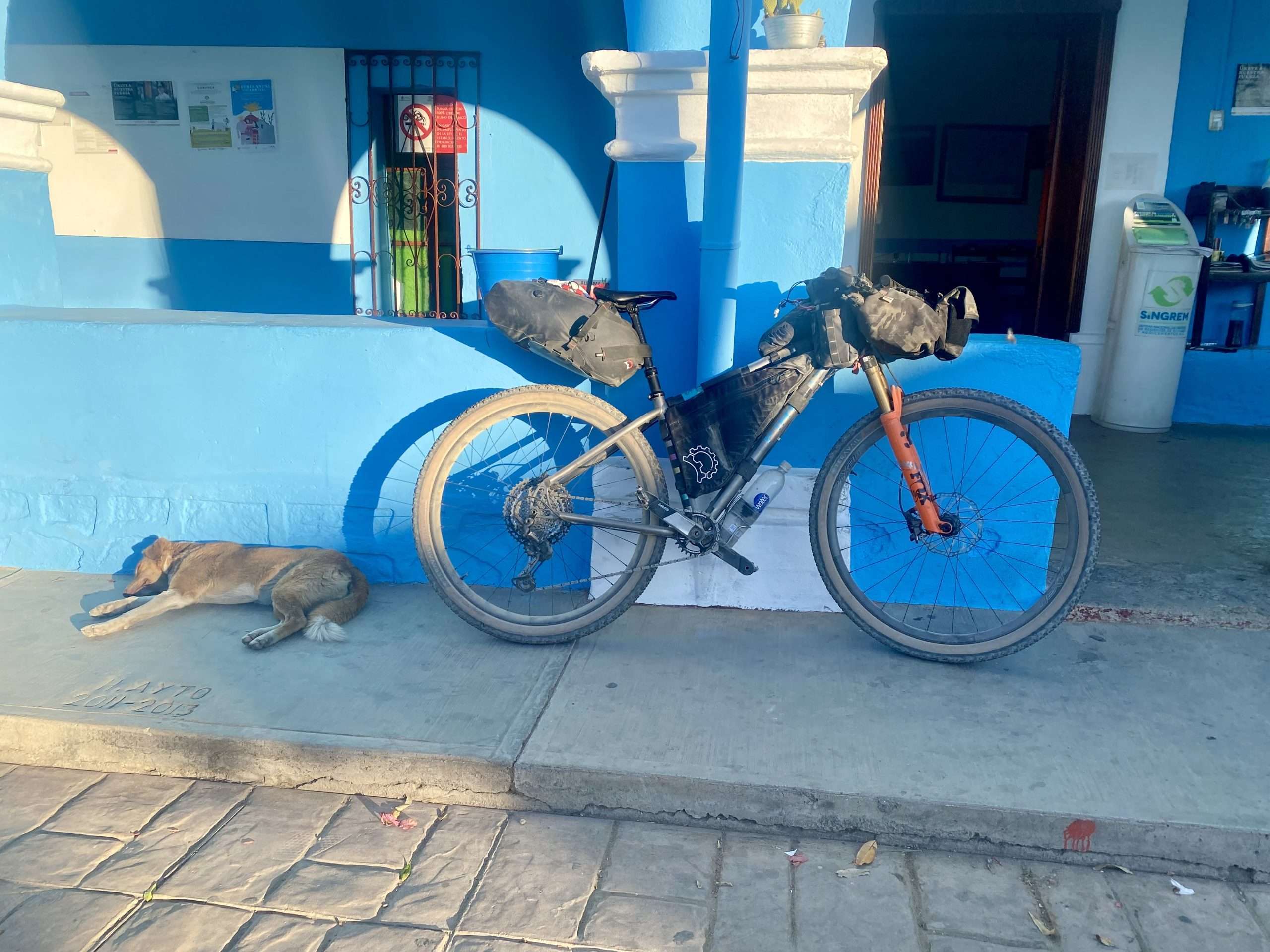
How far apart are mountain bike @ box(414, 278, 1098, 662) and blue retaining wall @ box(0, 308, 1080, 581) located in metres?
0.23

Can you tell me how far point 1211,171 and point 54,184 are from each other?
8.23 m

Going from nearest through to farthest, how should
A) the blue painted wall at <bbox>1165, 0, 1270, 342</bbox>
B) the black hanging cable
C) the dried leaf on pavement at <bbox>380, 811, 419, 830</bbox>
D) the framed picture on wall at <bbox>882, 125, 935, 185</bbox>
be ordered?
1. the dried leaf on pavement at <bbox>380, 811, 419, 830</bbox>
2. the black hanging cable
3. the blue painted wall at <bbox>1165, 0, 1270, 342</bbox>
4. the framed picture on wall at <bbox>882, 125, 935, 185</bbox>

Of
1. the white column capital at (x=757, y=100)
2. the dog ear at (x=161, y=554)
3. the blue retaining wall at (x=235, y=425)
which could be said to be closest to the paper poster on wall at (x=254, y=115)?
the blue retaining wall at (x=235, y=425)

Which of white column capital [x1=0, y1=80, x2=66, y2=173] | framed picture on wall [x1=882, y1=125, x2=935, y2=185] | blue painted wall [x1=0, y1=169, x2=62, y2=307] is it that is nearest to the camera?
white column capital [x1=0, y1=80, x2=66, y2=173]

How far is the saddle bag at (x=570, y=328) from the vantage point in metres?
3.25

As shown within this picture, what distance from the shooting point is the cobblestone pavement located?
220cm

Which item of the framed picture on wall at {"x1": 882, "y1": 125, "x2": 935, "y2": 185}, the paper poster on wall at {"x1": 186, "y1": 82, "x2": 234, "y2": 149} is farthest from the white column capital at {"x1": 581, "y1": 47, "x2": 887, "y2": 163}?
the framed picture on wall at {"x1": 882, "y1": 125, "x2": 935, "y2": 185}

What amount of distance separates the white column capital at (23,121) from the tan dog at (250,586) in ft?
5.88

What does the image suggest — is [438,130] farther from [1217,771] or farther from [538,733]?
[1217,771]

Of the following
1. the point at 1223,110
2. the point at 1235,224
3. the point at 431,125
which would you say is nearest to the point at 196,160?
the point at 431,125

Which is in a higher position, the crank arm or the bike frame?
the bike frame

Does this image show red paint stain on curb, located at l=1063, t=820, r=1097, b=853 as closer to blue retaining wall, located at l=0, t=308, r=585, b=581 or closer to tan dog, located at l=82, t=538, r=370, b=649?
blue retaining wall, located at l=0, t=308, r=585, b=581

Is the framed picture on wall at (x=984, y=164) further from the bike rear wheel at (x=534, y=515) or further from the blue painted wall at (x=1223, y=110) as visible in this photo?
the bike rear wheel at (x=534, y=515)

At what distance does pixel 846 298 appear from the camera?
9.87ft
